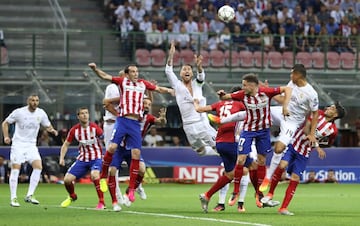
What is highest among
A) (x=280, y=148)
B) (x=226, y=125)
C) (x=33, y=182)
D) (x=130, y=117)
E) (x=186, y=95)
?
(x=186, y=95)

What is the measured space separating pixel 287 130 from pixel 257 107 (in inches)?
87.5

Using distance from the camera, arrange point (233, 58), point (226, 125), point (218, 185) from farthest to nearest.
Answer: point (233, 58) < point (226, 125) < point (218, 185)

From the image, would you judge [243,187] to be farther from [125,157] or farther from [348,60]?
[348,60]

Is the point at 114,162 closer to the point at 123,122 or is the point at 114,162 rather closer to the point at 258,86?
the point at 123,122

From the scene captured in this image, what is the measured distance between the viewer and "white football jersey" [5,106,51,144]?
22156 millimetres

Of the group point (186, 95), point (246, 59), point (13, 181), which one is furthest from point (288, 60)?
point (13, 181)

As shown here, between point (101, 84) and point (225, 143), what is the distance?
14.3 m

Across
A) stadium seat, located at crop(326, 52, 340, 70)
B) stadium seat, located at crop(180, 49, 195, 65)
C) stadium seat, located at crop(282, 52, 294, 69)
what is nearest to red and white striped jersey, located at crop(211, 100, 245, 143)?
stadium seat, located at crop(180, 49, 195, 65)

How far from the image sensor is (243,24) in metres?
36.9

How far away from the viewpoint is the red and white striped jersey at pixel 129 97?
736 inches

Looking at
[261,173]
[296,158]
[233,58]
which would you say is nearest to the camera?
[296,158]

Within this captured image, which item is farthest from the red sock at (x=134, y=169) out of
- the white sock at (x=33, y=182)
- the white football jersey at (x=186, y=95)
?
the white sock at (x=33, y=182)

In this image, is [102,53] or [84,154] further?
[102,53]

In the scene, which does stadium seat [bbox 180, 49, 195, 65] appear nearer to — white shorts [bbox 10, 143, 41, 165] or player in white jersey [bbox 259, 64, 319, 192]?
white shorts [bbox 10, 143, 41, 165]
